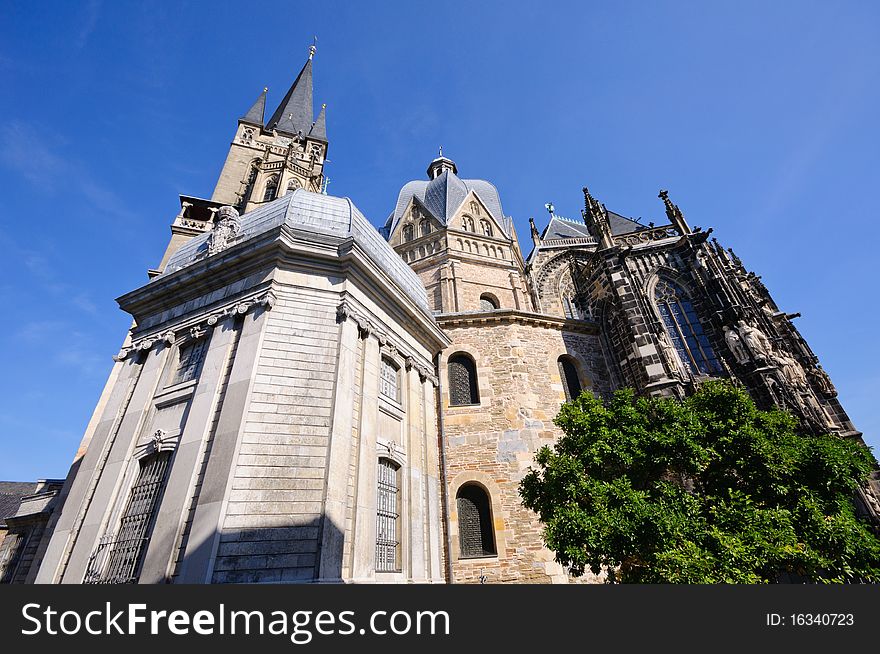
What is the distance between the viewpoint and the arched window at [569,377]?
1575 centimetres

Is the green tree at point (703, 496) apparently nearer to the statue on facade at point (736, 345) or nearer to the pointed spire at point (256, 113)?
the statue on facade at point (736, 345)

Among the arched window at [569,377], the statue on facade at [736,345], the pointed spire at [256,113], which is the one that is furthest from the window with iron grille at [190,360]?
the pointed spire at [256,113]

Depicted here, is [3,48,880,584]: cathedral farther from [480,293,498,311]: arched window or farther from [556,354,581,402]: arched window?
[480,293,498,311]: arched window

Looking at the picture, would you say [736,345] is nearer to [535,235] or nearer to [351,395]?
[351,395]

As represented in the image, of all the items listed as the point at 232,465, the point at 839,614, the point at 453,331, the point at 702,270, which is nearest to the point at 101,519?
the point at 232,465

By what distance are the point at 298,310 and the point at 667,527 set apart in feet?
30.0

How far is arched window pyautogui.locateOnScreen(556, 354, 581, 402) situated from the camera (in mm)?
15752

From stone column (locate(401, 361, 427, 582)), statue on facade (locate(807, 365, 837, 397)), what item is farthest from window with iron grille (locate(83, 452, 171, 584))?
statue on facade (locate(807, 365, 837, 397))

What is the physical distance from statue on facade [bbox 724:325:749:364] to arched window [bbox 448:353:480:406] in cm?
874

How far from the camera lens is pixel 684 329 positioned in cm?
1531

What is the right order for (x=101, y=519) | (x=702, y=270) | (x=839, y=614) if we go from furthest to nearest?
(x=702, y=270) → (x=101, y=519) → (x=839, y=614)

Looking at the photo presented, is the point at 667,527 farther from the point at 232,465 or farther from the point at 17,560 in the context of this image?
the point at 17,560

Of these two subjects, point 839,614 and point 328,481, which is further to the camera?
point 328,481

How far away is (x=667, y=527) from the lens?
287 inches
